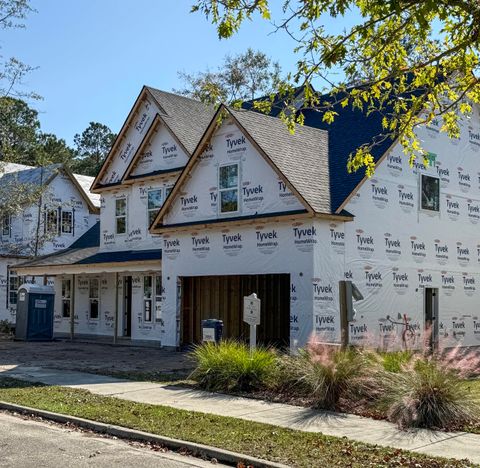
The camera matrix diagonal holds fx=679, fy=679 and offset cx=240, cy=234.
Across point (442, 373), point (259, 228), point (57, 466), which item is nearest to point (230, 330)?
point (259, 228)

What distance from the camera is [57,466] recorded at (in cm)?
743

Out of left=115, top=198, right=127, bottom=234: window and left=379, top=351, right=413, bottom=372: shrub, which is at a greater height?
left=115, top=198, right=127, bottom=234: window

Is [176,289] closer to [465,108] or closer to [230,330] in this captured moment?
[230,330]

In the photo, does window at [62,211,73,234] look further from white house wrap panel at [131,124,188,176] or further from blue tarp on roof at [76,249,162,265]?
white house wrap panel at [131,124,188,176]

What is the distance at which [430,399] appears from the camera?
32.9 ft

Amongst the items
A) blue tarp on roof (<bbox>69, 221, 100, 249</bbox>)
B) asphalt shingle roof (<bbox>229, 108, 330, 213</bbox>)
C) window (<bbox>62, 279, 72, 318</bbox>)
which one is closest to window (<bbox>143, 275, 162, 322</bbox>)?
blue tarp on roof (<bbox>69, 221, 100, 249</bbox>)

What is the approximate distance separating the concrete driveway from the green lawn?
4.03 metres

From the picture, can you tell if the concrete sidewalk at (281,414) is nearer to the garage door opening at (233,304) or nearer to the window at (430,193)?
the garage door opening at (233,304)

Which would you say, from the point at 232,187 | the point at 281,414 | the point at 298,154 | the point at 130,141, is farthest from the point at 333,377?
→ the point at 130,141

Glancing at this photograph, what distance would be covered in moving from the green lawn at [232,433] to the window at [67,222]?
25.0 m

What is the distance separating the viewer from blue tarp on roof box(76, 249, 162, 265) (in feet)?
79.4

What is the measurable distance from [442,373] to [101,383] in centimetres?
709

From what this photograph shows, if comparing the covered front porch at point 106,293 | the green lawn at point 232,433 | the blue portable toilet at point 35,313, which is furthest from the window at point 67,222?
the green lawn at point 232,433

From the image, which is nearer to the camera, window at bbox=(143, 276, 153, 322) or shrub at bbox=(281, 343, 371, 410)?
shrub at bbox=(281, 343, 371, 410)
